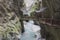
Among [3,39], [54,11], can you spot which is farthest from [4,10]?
[54,11]

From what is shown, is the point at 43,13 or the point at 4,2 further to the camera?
the point at 4,2

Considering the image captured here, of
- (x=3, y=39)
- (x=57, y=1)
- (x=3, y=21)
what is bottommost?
(x=3, y=39)

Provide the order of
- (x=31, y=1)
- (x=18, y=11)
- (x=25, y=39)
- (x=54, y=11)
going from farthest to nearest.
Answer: (x=31, y=1), (x=18, y=11), (x=25, y=39), (x=54, y=11)

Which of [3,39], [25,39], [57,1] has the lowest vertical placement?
[25,39]

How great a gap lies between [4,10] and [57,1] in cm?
821

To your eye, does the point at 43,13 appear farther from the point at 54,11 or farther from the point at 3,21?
the point at 3,21

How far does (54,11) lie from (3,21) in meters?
6.98

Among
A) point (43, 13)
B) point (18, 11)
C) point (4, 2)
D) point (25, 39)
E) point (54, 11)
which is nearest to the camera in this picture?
point (54, 11)

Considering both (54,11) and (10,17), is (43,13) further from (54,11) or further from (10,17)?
(10,17)

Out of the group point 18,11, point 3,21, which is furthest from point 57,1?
point 18,11

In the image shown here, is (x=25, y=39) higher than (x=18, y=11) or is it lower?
lower

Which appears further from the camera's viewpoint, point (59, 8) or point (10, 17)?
point (10, 17)

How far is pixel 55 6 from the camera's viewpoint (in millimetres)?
7453

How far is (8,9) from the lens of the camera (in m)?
15.6
